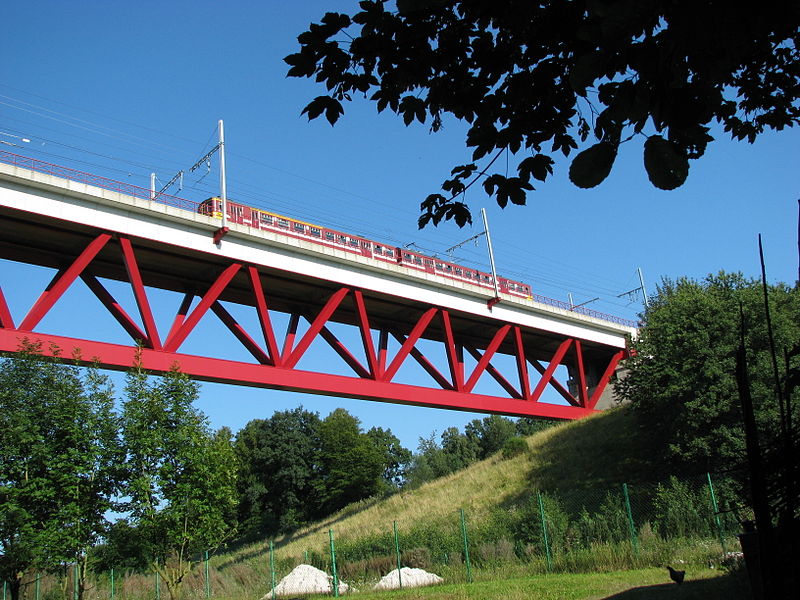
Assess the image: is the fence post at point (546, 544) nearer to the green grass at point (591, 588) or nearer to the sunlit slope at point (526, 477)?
the green grass at point (591, 588)

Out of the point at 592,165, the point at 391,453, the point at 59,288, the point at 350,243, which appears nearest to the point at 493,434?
the point at 391,453

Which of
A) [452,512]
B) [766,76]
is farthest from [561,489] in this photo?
[766,76]

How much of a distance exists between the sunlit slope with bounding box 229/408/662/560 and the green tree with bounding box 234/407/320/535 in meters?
23.9

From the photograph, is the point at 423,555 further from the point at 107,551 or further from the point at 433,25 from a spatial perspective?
the point at 433,25

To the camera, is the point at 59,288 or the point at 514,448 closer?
the point at 59,288

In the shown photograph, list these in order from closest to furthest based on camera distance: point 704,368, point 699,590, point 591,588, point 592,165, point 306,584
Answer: point 592,165, point 699,590, point 591,588, point 306,584, point 704,368

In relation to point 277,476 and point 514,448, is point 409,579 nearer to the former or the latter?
point 514,448

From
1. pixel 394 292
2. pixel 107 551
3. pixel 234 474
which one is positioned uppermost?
pixel 394 292

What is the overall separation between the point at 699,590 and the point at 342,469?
57.1m

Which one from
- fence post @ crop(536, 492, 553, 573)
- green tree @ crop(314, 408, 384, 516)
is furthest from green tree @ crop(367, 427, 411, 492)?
fence post @ crop(536, 492, 553, 573)

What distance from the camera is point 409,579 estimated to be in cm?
1930

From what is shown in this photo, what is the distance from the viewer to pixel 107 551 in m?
16.4

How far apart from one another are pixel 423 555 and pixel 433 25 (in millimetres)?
19731

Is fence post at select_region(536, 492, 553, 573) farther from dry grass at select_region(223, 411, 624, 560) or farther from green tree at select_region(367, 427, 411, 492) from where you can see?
green tree at select_region(367, 427, 411, 492)
